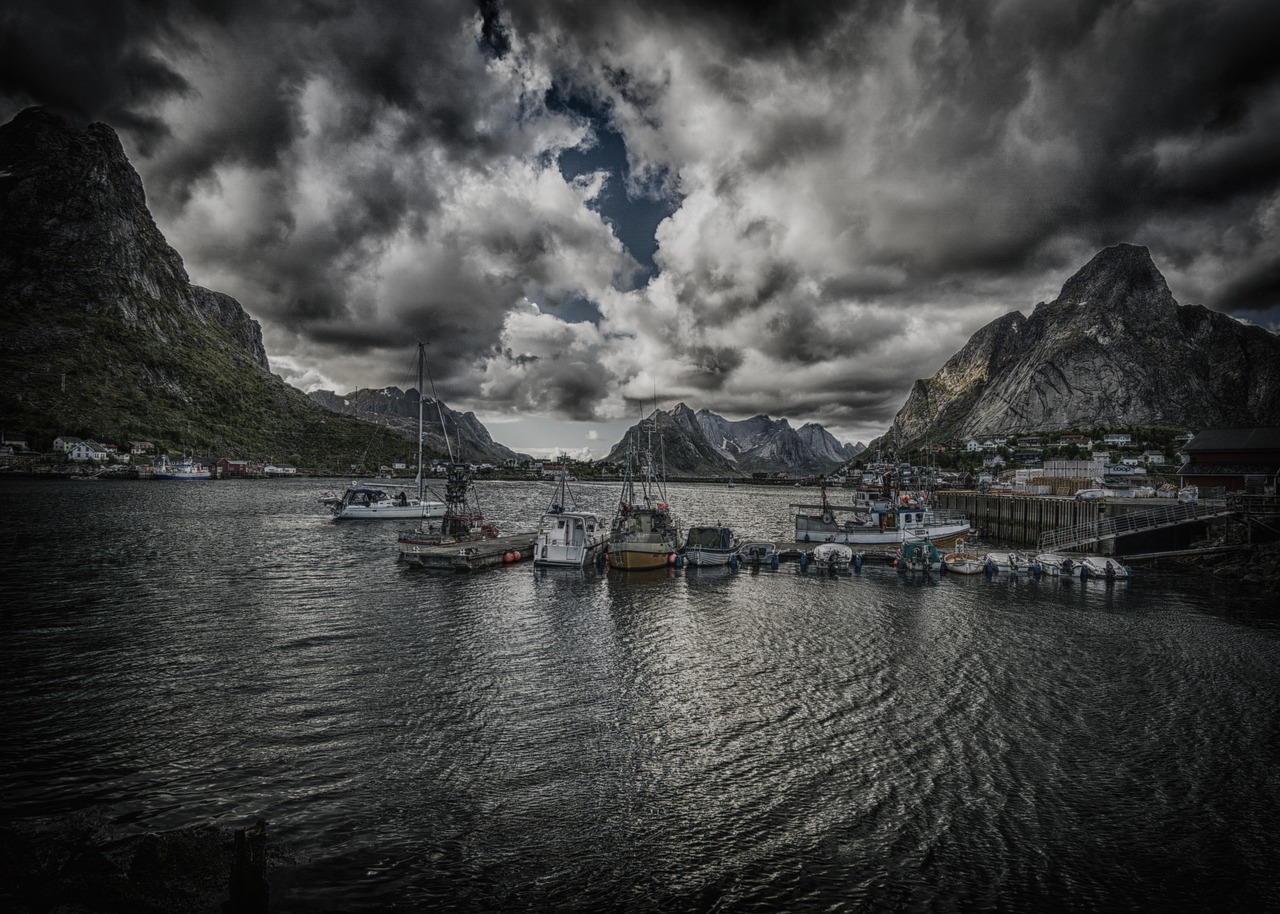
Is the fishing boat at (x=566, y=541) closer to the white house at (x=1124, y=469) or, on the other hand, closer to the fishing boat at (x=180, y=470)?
the white house at (x=1124, y=469)

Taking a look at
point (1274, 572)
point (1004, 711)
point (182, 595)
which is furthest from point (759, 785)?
point (1274, 572)

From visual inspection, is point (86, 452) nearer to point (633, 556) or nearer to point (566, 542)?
point (566, 542)

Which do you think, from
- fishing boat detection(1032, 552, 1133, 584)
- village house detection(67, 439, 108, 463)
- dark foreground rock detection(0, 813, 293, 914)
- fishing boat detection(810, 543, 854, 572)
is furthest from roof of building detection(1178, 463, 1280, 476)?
village house detection(67, 439, 108, 463)

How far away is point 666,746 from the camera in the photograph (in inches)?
686

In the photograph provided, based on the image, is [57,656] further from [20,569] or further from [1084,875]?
[1084,875]

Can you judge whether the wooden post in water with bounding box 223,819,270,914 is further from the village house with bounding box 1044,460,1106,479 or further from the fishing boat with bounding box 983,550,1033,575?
the village house with bounding box 1044,460,1106,479

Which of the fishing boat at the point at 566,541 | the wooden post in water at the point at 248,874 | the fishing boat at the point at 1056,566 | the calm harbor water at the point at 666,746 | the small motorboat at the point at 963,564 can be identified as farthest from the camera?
the small motorboat at the point at 963,564

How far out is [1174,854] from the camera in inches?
495

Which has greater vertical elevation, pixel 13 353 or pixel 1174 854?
pixel 13 353

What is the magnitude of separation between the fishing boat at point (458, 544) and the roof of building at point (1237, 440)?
277ft

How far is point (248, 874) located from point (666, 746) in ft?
36.5

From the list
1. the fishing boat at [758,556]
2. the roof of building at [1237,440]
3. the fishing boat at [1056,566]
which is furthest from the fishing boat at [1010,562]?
the roof of building at [1237,440]

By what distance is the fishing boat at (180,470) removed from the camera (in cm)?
17412

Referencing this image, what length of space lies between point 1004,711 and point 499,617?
24914 mm
